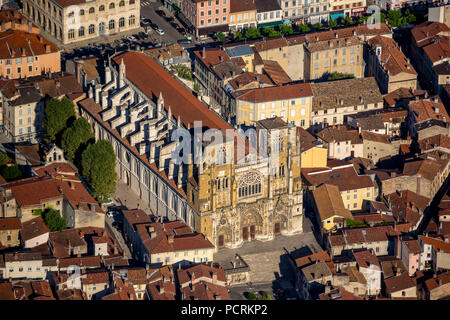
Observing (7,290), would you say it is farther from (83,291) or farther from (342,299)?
(342,299)
